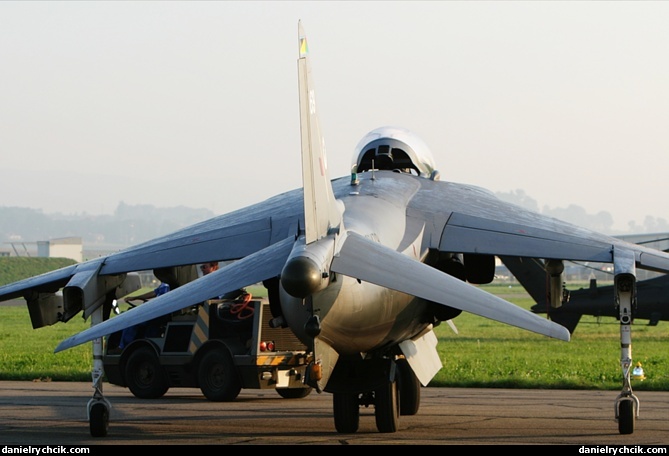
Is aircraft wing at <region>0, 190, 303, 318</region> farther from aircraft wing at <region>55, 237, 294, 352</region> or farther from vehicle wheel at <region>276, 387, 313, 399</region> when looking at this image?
vehicle wheel at <region>276, 387, 313, 399</region>

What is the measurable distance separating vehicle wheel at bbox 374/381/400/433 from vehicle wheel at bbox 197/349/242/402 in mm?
4392

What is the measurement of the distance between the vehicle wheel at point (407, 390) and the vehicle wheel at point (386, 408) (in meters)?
2.37

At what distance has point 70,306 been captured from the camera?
12.9 m

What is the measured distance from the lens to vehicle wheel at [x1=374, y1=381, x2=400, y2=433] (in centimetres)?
1220

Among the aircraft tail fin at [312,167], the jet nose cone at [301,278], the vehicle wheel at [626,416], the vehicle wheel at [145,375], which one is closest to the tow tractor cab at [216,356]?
the vehicle wheel at [145,375]

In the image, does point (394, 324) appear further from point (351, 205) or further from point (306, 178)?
point (306, 178)

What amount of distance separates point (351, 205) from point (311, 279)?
305 centimetres

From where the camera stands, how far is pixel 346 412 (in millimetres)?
12453

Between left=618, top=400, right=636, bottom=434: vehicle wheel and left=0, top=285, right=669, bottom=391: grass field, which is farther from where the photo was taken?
left=0, top=285, right=669, bottom=391: grass field

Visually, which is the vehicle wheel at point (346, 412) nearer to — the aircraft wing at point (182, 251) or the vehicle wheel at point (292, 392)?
the aircraft wing at point (182, 251)

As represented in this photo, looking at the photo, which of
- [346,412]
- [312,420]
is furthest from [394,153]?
[346,412]

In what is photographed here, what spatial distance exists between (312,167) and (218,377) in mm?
8182

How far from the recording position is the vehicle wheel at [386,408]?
1220 cm

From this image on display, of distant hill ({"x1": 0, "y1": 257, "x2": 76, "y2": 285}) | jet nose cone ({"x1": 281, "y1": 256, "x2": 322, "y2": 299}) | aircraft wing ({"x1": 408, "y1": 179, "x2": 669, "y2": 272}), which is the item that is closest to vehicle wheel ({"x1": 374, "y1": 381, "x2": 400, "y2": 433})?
aircraft wing ({"x1": 408, "y1": 179, "x2": 669, "y2": 272})
